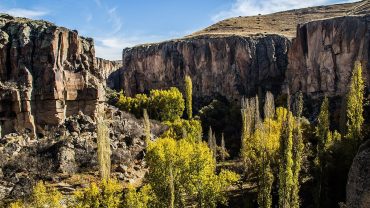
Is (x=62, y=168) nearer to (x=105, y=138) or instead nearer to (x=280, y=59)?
(x=105, y=138)

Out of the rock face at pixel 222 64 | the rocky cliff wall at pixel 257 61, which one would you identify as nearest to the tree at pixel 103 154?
the rocky cliff wall at pixel 257 61

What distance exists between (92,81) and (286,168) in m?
33.4

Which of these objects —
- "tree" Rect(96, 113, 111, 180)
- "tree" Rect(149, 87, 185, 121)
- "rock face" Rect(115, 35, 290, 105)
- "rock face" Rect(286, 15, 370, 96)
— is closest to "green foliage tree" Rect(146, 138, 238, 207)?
"tree" Rect(96, 113, 111, 180)

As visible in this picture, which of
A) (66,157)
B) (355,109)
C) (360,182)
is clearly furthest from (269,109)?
(360,182)

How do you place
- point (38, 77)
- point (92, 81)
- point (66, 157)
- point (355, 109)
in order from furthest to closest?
point (92, 81)
point (38, 77)
point (66, 157)
point (355, 109)

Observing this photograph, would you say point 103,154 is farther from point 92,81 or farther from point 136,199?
point 92,81

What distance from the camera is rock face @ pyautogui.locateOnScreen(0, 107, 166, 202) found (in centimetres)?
4325

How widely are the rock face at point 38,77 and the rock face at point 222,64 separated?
44.7 metres

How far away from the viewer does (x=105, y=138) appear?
46312 millimetres

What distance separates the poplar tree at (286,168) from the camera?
32.0 metres

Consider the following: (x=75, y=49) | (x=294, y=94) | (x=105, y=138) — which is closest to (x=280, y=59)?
(x=294, y=94)

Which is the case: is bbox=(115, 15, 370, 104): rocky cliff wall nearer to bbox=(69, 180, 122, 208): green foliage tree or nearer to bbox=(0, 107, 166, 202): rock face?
bbox=(0, 107, 166, 202): rock face

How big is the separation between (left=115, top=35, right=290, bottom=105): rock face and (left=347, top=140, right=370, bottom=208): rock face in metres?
70.0

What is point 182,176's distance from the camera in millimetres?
35656
